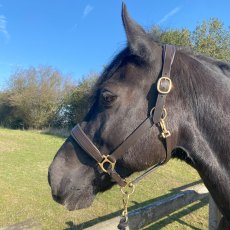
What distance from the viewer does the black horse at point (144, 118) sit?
6.42ft

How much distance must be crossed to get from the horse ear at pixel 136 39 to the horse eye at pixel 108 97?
1.06ft

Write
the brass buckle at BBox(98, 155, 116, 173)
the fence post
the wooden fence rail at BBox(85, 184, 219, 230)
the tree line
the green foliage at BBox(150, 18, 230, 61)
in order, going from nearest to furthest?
1. the brass buckle at BBox(98, 155, 116, 173)
2. the wooden fence rail at BBox(85, 184, 219, 230)
3. the fence post
4. the green foliage at BBox(150, 18, 230, 61)
5. the tree line

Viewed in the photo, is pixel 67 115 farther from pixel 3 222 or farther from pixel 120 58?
pixel 120 58

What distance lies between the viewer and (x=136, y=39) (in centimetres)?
195

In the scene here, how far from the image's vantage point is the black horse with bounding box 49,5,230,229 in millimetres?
1956

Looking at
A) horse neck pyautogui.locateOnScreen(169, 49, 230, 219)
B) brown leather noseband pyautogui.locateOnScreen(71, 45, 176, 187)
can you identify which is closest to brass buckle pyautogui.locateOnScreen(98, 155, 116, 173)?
brown leather noseband pyautogui.locateOnScreen(71, 45, 176, 187)

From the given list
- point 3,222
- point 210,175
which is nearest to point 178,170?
point 3,222

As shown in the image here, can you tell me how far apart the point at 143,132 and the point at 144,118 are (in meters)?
0.09

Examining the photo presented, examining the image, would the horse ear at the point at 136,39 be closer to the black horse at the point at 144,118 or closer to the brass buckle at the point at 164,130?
the black horse at the point at 144,118

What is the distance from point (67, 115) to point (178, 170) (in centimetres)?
2574

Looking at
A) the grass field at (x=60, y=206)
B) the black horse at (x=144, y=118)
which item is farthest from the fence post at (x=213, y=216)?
the black horse at (x=144, y=118)

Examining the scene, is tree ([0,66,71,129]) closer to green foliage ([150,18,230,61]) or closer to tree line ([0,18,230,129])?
tree line ([0,18,230,129])

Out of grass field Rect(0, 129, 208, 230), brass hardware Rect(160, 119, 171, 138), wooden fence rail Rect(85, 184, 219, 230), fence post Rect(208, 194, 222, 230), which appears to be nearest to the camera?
brass hardware Rect(160, 119, 171, 138)

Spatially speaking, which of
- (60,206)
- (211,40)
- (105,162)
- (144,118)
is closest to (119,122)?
(144,118)
